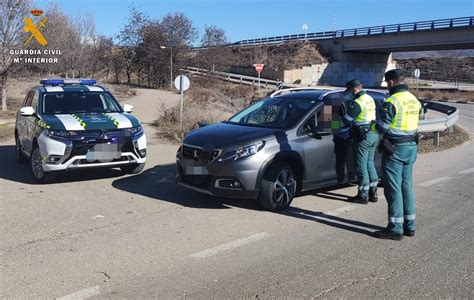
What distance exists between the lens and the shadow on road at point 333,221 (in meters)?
5.81

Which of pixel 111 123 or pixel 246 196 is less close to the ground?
pixel 111 123

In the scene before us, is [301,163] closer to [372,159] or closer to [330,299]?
[372,159]

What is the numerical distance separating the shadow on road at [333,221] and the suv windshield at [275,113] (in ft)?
4.01

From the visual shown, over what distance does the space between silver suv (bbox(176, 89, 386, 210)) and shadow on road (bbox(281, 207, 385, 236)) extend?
0.72ft

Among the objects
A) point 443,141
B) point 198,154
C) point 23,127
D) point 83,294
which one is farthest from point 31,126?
point 443,141

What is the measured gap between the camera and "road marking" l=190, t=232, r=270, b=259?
488 centimetres

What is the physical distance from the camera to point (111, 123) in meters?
8.31

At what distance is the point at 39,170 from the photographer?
26.6ft

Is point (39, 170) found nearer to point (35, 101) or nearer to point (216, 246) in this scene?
point (35, 101)

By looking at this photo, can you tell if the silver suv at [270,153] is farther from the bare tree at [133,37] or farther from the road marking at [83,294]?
the bare tree at [133,37]

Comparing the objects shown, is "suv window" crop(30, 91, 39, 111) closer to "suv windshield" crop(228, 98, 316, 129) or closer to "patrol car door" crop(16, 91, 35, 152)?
"patrol car door" crop(16, 91, 35, 152)

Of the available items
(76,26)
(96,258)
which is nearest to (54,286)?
(96,258)

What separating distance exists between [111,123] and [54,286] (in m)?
4.55

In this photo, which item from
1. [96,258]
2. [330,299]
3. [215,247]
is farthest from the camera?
[215,247]
